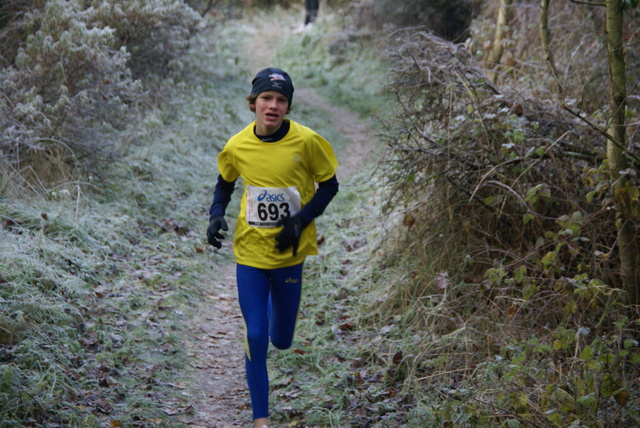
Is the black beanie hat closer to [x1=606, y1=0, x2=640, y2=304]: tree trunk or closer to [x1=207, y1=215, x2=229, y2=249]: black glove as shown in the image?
[x1=207, y1=215, x2=229, y2=249]: black glove

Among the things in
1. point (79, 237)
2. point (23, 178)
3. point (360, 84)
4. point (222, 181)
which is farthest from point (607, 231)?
point (360, 84)

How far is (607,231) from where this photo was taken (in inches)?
216

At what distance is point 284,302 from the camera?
14.8ft

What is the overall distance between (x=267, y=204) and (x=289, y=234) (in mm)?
256

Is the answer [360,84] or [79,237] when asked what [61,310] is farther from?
[360,84]

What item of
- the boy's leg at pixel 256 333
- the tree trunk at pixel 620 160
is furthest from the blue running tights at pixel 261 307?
the tree trunk at pixel 620 160

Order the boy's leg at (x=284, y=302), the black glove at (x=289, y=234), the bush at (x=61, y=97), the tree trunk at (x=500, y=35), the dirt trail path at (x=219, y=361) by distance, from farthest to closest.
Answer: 1. the tree trunk at (x=500, y=35)
2. the bush at (x=61, y=97)
3. the dirt trail path at (x=219, y=361)
4. the boy's leg at (x=284, y=302)
5. the black glove at (x=289, y=234)

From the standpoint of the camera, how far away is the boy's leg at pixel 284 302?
443 cm

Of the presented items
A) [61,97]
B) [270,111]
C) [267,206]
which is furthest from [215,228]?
[61,97]

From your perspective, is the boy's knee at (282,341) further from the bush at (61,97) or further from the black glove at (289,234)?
the bush at (61,97)

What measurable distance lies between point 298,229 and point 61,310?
92.6 inches

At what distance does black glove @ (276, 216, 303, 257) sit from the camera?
4.22 m

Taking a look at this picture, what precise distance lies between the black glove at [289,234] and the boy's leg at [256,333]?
0.24 meters

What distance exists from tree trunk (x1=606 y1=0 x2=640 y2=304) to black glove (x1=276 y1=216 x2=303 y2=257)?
2195 millimetres
